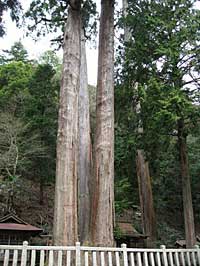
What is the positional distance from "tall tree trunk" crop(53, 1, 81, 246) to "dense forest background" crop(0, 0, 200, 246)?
7.53 ft

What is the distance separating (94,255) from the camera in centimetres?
511

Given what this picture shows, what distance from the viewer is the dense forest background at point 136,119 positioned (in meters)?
8.30

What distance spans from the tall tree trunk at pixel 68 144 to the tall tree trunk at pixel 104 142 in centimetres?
60

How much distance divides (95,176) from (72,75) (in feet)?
7.17

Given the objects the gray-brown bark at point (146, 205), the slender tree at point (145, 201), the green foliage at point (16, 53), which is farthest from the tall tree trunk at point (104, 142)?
the green foliage at point (16, 53)

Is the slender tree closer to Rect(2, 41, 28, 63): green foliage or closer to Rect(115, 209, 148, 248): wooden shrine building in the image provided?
Rect(115, 209, 148, 248): wooden shrine building

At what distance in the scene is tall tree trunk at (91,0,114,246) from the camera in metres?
6.13

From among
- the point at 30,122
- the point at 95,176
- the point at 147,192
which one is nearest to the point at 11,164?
the point at 30,122

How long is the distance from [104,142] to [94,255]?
2.46 metres

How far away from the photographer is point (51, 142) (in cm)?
1658

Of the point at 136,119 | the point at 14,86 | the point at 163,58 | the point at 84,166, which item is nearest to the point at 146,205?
the point at 136,119

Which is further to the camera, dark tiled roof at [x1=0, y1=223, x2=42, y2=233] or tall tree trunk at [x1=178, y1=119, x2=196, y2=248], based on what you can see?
dark tiled roof at [x1=0, y1=223, x2=42, y2=233]

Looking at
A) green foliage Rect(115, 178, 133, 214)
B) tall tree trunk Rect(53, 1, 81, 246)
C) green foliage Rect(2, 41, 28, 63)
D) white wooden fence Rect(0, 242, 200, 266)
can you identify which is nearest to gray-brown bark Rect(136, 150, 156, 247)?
green foliage Rect(115, 178, 133, 214)

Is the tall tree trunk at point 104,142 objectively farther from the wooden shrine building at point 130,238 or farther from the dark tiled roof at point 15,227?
the wooden shrine building at point 130,238
